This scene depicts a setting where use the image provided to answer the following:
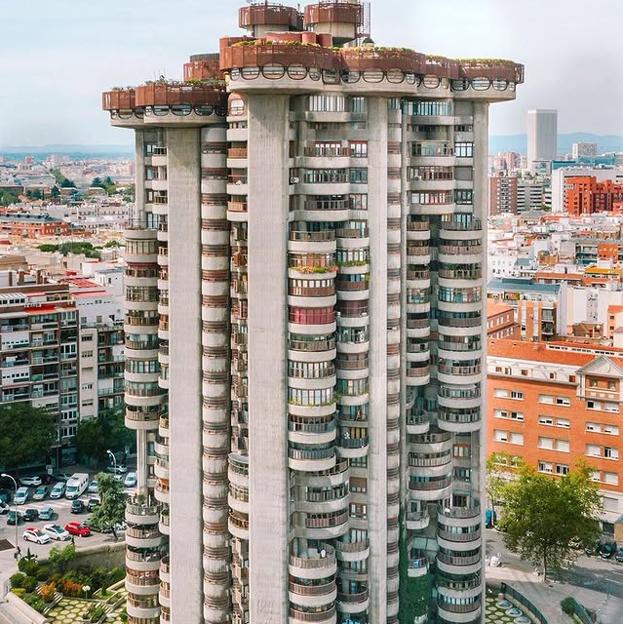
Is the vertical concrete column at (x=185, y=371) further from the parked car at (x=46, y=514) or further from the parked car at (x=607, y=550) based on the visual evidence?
the parked car at (x=607, y=550)

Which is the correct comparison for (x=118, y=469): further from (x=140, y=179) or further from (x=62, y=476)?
(x=140, y=179)

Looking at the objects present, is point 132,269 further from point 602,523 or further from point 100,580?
point 602,523

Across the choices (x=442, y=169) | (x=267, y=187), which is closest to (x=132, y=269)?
(x=267, y=187)

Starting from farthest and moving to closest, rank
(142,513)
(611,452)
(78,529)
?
(78,529) < (611,452) < (142,513)

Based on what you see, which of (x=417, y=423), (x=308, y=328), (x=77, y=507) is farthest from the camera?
(x=77, y=507)

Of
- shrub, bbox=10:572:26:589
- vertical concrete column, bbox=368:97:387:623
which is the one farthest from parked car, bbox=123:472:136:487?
vertical concrete column, bbox=368:97:387:623

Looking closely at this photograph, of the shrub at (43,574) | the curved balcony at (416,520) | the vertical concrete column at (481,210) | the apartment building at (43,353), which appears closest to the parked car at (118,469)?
the apartment building at (43,353)

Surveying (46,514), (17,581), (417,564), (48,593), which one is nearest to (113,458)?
(46,514)

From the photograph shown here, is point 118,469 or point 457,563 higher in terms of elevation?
point 457,563
